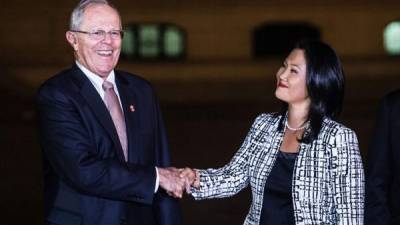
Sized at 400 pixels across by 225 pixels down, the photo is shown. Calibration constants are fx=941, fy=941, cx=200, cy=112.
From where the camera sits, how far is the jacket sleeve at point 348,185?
396 centimetres

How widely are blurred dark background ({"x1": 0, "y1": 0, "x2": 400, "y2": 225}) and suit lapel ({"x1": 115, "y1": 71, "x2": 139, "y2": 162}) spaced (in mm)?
12086

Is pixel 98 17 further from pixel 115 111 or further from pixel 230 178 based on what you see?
pixel 230 178

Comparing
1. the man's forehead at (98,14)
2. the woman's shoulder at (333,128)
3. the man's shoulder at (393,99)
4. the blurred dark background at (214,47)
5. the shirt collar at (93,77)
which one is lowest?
the blurred dark background at (214,47)

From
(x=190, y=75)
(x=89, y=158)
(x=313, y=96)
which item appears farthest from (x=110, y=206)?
(x=190, y=75)

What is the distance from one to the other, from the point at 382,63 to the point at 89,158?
14948 mm

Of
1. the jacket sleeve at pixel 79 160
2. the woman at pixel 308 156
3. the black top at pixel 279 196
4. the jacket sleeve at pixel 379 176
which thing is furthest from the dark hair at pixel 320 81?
the jacket sleeve at pixel 79 160

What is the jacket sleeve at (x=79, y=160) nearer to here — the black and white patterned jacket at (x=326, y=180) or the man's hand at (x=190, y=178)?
the man's hand at (x=190, y=178)

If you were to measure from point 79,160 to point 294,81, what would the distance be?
100cm

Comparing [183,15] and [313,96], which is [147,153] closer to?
[313,96]

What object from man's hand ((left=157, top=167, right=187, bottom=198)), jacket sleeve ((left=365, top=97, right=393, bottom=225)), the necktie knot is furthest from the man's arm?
jacket sleeve ((left=365, top=97, right=393, bottom=225))

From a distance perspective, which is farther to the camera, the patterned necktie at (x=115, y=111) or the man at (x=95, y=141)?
the patterned necktie at (x=115, y=111)

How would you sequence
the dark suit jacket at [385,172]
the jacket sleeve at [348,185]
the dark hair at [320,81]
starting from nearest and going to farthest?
the jacket sleeve at [348,185] < the dark hair at [320,81] < the dark suit jacket at [385,172]

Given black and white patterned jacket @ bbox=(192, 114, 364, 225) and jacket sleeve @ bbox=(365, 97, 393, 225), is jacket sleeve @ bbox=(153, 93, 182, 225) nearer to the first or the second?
black and white patterned jacket @ bbox=(192, 114, 364, 225)

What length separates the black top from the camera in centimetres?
402
